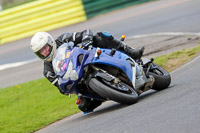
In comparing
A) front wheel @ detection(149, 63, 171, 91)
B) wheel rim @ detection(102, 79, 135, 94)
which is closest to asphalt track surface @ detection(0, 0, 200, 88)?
front wheel @ detection(149, 63, 171, 91)

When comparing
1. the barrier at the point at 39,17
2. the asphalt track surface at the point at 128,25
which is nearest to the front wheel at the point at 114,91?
the asphalt track surface at the point at 128,25

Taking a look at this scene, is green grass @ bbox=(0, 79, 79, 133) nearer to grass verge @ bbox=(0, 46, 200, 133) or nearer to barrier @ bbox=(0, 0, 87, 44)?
grass verge @ bbox=(0, 46, 200, 133)

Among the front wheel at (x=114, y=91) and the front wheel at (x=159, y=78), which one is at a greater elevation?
the front wheel at (x=114, y=91)

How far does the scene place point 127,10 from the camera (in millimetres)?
20000

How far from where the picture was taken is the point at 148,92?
8.49m

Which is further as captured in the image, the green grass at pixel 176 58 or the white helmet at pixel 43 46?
the green grass at pixel 176 58

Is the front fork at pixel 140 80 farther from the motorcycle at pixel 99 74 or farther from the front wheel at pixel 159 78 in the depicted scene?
the front wheel at pixel 159 78

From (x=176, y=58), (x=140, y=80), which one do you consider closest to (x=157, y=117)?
(x=140, y=80)

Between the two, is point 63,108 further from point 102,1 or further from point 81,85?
point 102,1

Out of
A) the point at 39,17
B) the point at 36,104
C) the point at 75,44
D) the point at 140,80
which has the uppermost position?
the point at 75,44

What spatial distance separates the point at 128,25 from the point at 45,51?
395 inches

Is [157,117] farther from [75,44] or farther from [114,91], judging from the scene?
[75,44]

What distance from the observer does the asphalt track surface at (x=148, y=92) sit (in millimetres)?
5281

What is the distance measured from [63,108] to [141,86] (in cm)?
232
